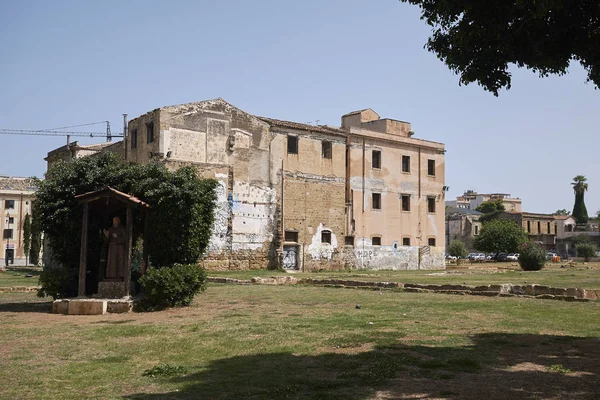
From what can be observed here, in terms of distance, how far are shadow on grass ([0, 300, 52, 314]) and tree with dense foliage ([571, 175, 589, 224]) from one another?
10180 cm

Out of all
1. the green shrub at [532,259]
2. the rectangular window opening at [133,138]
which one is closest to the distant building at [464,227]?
the green shrub at [532,259]

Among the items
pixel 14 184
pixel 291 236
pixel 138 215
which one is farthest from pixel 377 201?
pixel 14 184

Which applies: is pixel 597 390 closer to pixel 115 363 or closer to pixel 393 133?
pixel 115 363

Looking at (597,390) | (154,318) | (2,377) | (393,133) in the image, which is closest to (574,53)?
(597,390)

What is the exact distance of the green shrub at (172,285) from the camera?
14508 mm

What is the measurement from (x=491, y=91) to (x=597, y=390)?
412cm

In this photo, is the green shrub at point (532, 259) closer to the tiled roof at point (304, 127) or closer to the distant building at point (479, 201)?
the tiled roof at point (304, 127)

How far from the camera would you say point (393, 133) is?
46.9 m

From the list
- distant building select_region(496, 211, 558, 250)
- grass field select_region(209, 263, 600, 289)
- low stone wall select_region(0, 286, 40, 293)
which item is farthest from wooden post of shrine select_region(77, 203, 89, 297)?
distant building select_region(496, 211, 558, 250)

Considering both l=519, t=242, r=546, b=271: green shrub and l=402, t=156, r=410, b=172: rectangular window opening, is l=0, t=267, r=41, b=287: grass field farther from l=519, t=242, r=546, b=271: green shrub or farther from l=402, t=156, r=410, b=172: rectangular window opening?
Result: l=519, t=242, r=546, b=271: green shrub

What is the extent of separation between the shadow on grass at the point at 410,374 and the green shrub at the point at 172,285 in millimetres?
6571

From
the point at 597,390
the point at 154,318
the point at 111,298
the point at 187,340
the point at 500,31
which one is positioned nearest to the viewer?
the point at 597,390

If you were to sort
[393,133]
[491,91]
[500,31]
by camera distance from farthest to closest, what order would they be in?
[393,133] < [491,91] < [500,31]

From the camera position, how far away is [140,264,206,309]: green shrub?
1451 cm
